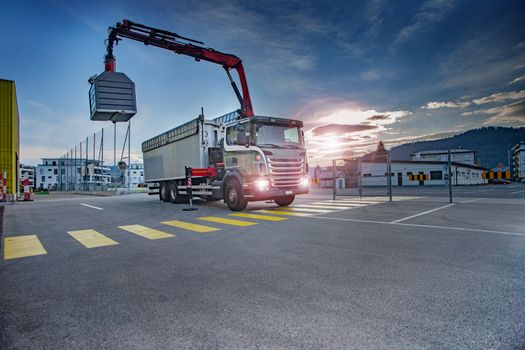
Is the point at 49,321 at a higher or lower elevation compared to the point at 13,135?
lower

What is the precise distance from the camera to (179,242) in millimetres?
5391

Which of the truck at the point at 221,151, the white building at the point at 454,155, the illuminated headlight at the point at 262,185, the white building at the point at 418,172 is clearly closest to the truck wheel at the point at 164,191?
the truck at the point at 221,151

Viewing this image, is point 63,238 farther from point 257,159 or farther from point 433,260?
point 433,260

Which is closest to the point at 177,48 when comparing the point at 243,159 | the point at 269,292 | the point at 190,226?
the point at 243,159

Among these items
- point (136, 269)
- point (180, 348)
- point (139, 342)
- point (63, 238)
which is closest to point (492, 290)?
point (180, 348)

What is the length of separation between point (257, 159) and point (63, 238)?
5753 millimetres

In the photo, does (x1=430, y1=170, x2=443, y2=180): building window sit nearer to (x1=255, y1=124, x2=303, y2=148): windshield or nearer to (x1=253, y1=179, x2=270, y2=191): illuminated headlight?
(x1=255, y1=124, x2=303, y2=148): windshield

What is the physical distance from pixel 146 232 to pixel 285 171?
520 centimetres

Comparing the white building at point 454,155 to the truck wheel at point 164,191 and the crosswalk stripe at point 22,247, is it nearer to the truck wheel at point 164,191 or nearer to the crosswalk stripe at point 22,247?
the truck wheel at point 164,191

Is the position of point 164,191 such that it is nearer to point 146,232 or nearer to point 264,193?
point 264,193

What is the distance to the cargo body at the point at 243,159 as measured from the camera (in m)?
9.83

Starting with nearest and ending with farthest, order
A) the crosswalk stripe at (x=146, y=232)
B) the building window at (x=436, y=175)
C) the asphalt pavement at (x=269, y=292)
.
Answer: the asphalt pavement at (x=269, y=292) < the crosswalk stripe at (x=146, y=232) < the building window at (x=436, y=175)

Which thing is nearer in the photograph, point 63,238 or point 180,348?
point 180,348

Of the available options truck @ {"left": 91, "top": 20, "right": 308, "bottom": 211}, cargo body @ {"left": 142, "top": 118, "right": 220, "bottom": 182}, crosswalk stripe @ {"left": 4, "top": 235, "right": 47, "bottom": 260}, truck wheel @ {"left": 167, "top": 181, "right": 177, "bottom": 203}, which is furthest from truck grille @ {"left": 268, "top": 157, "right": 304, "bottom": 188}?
truck wheel @ {"left": 167, "top": 181, "right": 177, "bottom": 203}
